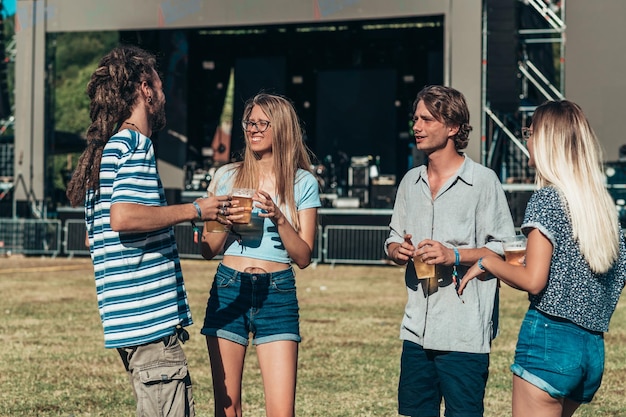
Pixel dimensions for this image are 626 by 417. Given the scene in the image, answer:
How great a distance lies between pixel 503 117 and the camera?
25.7 m

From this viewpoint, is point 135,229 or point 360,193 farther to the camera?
point 360,193

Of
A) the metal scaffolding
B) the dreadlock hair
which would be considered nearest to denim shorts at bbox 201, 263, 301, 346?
the dreadlock hair

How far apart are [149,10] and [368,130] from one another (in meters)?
8.70

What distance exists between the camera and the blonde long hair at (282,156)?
4754mm

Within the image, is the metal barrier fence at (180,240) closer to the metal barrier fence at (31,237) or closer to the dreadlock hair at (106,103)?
the metal barrier fence at (31,237)

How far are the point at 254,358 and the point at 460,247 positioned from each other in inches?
214

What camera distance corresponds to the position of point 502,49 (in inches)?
858

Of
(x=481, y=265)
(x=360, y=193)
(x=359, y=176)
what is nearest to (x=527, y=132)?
(x=481, y=265)

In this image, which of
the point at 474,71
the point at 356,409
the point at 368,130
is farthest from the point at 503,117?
the point at 356,409

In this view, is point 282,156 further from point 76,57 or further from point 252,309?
point 76,57

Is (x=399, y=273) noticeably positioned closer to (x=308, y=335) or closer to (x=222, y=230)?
(x=308, y=335)

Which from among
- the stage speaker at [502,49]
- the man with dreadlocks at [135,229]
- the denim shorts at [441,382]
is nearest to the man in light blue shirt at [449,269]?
the denim shorts at [441,382]

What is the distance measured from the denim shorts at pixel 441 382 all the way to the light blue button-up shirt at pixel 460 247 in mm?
62

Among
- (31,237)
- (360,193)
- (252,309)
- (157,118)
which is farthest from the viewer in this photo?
(360,193)
